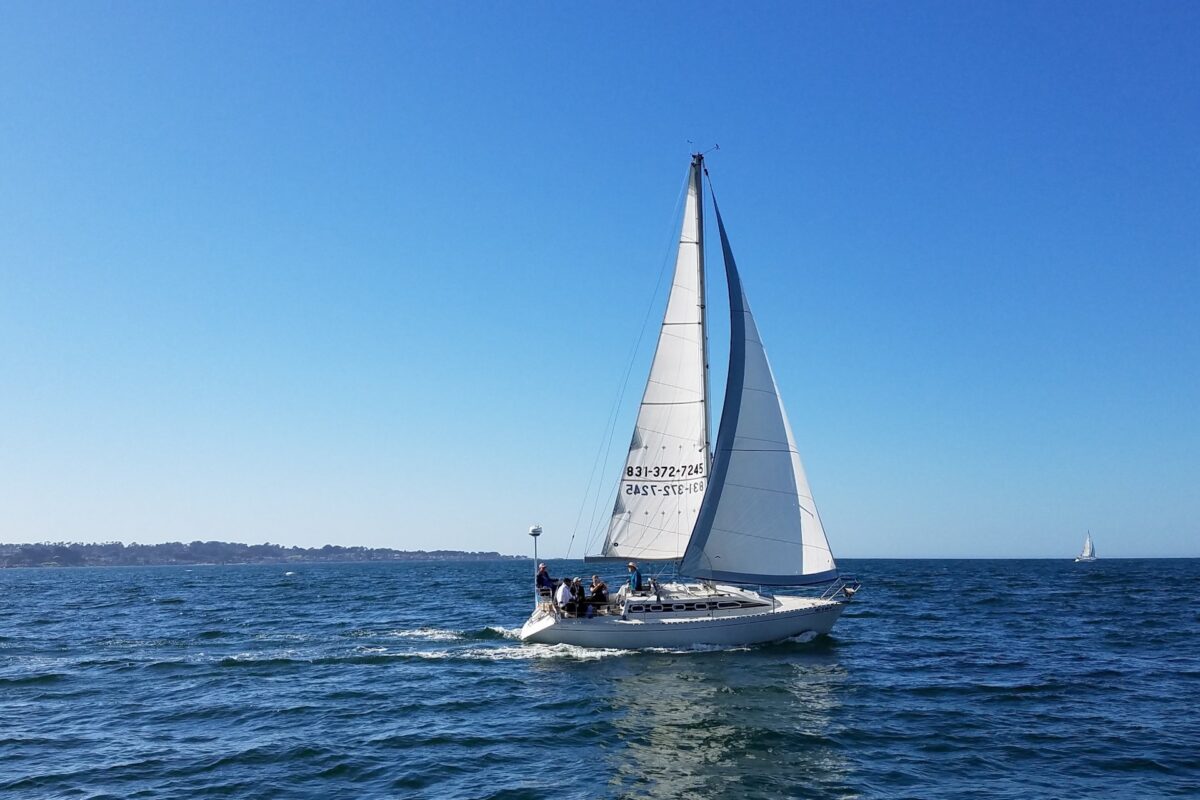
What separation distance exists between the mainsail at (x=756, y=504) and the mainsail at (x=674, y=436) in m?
0.65

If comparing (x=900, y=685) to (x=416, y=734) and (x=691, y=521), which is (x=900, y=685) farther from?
(x=416, y=734)

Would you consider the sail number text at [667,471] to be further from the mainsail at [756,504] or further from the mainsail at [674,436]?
the mainsail at [756,504]

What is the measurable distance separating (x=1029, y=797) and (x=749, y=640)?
1138 cm

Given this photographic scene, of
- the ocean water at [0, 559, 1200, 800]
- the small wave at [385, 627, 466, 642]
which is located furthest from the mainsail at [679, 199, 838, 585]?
the small wave at [385, 627, 466, 642]

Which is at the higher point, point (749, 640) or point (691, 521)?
point (691, 521)

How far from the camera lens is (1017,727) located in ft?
50.0

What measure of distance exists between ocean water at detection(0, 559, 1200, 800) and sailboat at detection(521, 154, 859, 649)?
3.55ft

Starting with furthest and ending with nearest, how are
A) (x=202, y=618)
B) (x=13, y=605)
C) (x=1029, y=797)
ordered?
(x=13, y=605)
(x=202, y=618)
(x=1029, y=797)

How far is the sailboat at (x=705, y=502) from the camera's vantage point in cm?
2269

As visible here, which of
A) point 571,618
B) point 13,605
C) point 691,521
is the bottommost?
point 13,605

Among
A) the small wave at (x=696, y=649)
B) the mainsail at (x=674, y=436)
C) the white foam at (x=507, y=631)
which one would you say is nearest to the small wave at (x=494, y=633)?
the white foam at (x=507, y=631)

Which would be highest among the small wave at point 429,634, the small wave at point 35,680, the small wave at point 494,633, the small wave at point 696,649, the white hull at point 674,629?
the white hull at point 674,629

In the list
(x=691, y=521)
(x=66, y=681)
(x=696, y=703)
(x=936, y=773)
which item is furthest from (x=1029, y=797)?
(x=66, y=681)

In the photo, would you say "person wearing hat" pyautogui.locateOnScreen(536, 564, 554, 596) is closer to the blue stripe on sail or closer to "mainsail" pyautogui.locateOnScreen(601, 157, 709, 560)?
"mainsail" pyautogui.locateOnScreen(601, 157, 709, 560)
